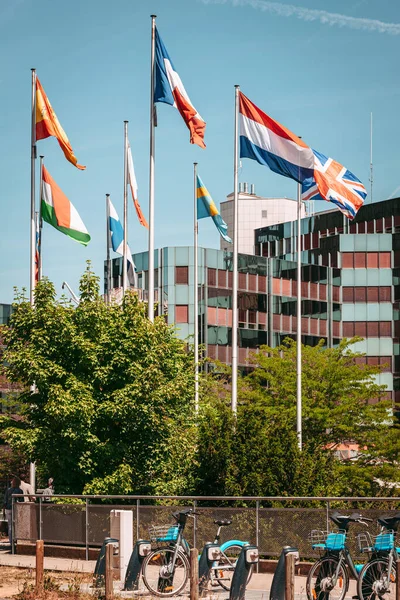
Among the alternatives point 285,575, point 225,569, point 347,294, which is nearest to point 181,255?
point 347,294

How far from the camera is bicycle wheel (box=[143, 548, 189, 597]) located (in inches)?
736

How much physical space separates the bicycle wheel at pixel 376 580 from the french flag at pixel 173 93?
16520 mm

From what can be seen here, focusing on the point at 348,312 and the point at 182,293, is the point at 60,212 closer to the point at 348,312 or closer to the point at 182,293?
the point at 182,293

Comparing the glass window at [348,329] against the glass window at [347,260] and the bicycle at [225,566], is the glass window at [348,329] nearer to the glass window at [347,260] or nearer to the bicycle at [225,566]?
the glass window at [347,260]

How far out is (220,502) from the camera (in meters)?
25.4

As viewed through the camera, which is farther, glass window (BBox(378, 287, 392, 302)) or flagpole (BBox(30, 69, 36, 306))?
glass window (BBox(378, 287, 392, 302))

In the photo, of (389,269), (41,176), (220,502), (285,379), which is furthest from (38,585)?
(389,269)

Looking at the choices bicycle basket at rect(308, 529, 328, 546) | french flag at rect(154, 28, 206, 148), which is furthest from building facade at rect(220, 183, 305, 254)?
bicycle basket at rect(308, 529, 328, 546)

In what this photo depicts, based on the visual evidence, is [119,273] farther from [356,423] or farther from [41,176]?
[41,176]

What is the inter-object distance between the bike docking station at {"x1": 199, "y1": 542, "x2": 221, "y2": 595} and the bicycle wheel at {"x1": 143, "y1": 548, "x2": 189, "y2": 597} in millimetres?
278

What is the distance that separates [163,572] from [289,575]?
3.60 metres

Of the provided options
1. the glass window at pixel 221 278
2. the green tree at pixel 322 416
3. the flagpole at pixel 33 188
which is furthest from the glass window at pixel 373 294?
the flagpole at pixel 33 188

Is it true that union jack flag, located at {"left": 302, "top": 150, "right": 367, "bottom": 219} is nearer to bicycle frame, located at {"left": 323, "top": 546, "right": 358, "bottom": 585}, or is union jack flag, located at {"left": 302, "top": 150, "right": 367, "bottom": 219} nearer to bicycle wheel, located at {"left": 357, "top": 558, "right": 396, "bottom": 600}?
bicycle frame, located at {"left": 323, "top": 546, "right": 358, "bottom": 585}

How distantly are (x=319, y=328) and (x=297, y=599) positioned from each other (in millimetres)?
71765
